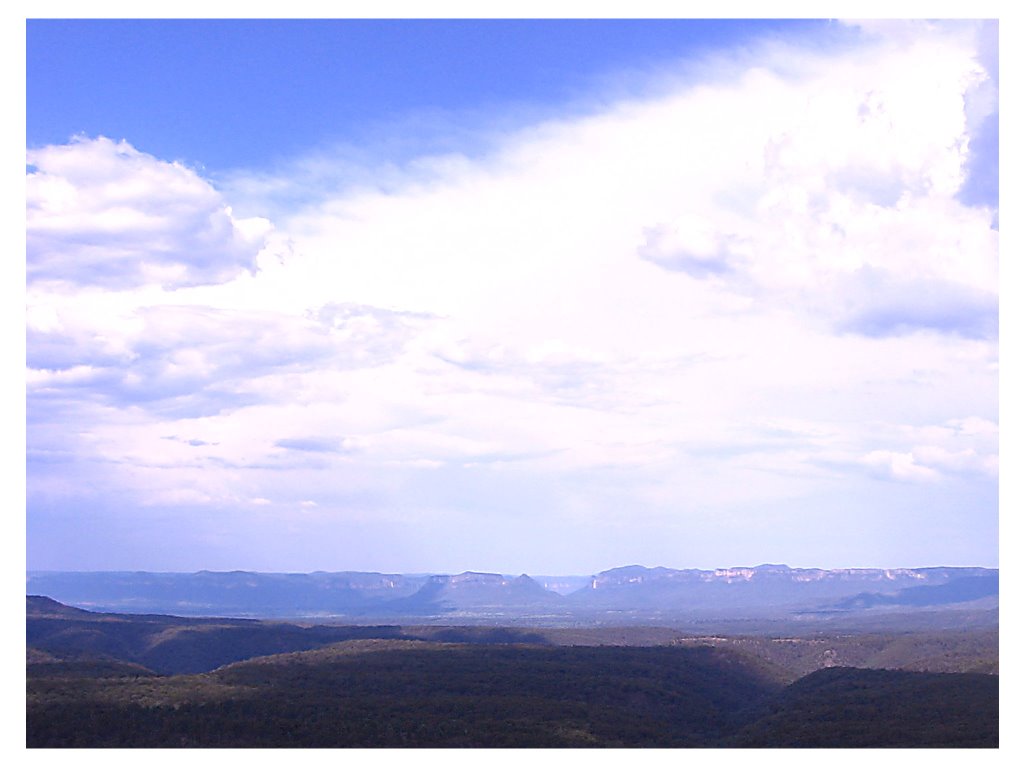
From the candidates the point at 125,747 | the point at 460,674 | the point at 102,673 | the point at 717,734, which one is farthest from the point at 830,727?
the point at 102,673

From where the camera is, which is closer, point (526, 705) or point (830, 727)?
point (830, 727)
